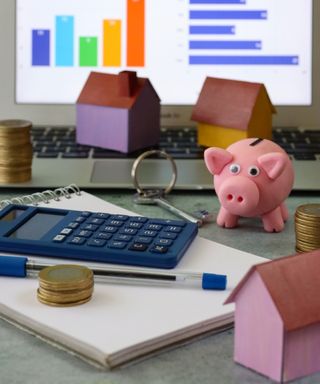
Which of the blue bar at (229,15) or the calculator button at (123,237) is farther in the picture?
the blue bar at (229,15)

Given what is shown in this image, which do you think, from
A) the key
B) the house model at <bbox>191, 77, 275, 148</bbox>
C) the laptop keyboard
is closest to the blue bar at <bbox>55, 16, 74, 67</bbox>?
the laptop keyboard

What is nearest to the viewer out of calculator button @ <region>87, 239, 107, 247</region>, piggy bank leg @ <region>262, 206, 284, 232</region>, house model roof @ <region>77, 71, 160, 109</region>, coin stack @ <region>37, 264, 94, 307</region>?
coin stack @ <region>37, 264, 94, 307</region>

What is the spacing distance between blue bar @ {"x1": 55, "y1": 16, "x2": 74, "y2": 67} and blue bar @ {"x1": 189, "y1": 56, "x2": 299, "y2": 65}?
182 mm

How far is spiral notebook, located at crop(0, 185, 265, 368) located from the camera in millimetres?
644

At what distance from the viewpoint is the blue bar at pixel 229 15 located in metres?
1.40

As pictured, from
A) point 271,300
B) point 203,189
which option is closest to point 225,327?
point 271,300

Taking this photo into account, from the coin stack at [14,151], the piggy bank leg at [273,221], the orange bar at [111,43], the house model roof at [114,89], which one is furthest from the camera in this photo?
the orange bar at [111,43]

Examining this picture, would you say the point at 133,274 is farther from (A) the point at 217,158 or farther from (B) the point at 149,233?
(A) the point at 217,158

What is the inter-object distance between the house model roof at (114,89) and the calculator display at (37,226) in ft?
1.20

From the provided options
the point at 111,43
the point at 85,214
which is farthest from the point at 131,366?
the point at 111,43

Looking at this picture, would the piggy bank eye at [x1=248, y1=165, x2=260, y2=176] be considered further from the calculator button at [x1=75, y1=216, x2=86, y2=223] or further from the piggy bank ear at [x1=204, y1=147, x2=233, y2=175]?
the calculator button at [x1=75, y1=216, x2=86, y2=223]

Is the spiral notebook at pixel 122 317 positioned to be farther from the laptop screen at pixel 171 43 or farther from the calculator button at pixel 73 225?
the laptop screen at pixel 171 43

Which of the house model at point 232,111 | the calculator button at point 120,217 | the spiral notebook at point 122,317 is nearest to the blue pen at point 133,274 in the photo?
the spiral notebook at point 122,317

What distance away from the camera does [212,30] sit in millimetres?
1406
